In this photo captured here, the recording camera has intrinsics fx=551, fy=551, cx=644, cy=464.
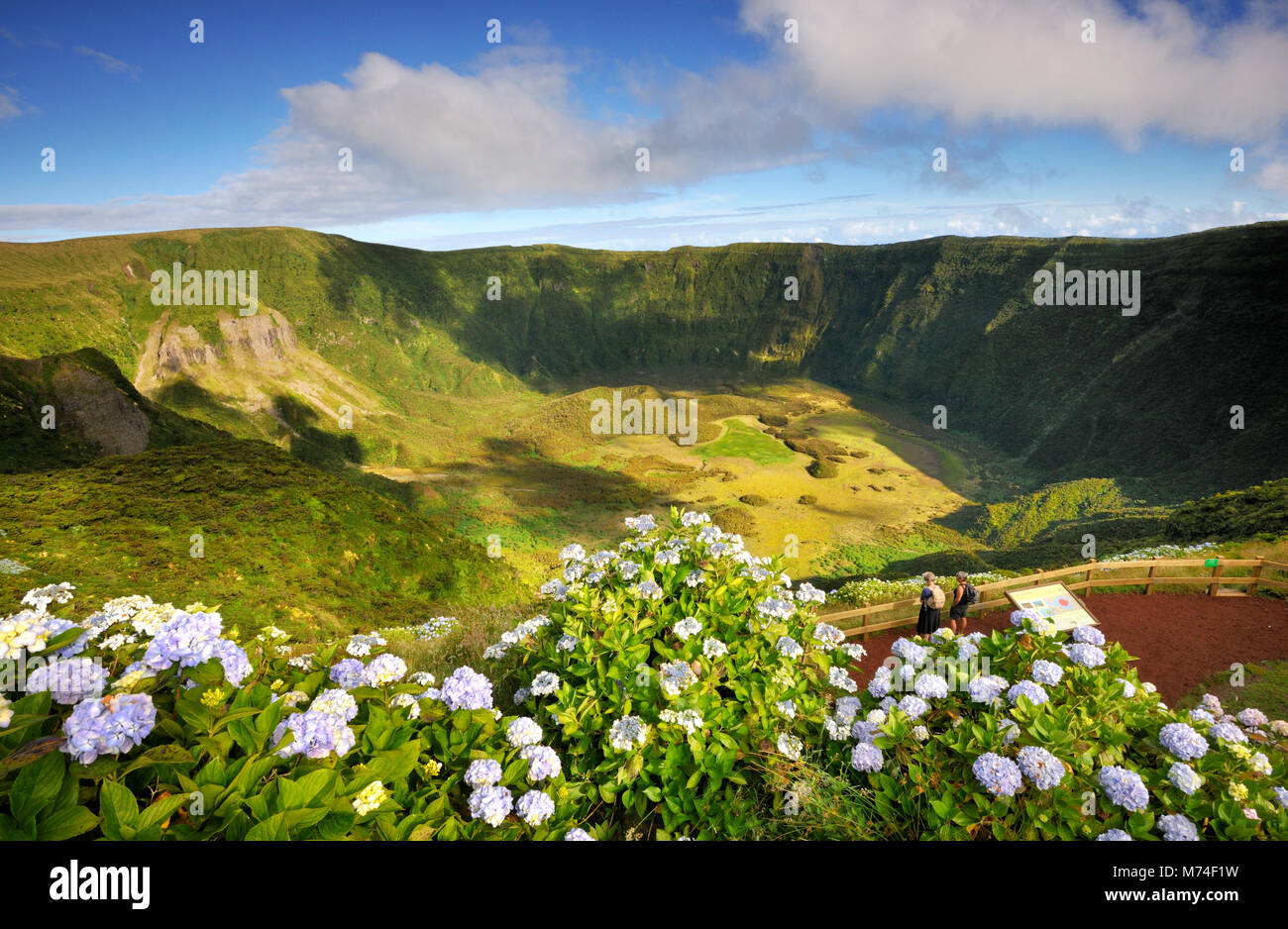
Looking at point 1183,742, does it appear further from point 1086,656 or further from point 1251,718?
point 1251,718

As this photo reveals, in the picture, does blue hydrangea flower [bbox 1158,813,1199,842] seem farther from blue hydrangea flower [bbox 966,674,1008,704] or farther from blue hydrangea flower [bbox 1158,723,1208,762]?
blue hydrangea flower [bbox 966,674,1008,704]

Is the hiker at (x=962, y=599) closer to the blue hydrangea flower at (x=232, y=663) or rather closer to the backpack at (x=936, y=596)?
the backpack at (x=936, y=596)

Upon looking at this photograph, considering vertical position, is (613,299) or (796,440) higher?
(613,299)

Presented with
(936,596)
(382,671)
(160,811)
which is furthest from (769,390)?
(160,811)

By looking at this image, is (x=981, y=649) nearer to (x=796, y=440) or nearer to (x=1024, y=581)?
(x=1024, y=581)

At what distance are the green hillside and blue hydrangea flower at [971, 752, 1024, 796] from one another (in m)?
51.6

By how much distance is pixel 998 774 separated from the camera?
299 cm

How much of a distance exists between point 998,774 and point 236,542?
61.5 feet

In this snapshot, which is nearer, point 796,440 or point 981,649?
point 981,649

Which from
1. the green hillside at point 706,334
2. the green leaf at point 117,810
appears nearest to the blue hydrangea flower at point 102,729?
the green leaf at point 117,810

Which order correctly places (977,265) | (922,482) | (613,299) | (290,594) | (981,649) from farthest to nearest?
1. (613,299)
2. (977,265)
3. (922,482)
4. (290,594)
5. (981,649)

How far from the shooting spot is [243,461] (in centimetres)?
2014
